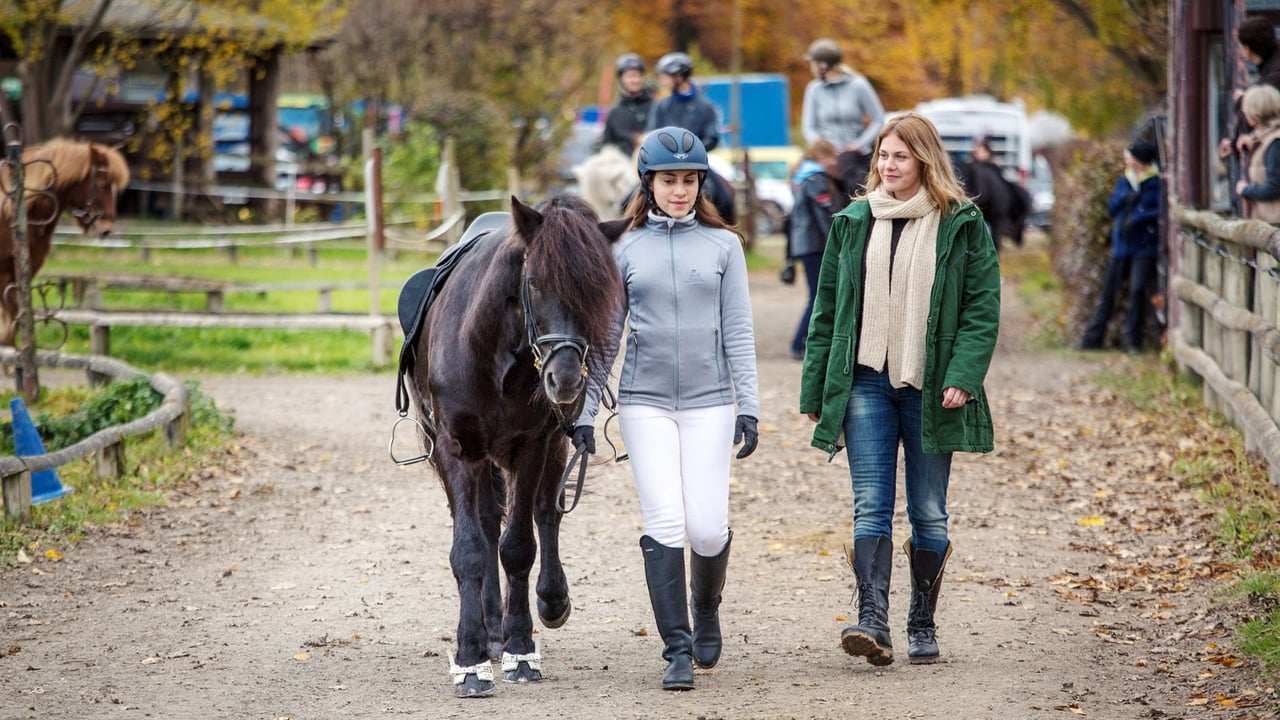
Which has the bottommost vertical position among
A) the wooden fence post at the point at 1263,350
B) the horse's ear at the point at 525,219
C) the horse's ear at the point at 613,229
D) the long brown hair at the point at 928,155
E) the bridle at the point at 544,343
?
the wooden fence post at the point at 1263,350

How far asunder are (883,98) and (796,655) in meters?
41.8

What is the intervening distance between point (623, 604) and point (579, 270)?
2259 millimetres

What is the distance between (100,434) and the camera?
879 centimetres

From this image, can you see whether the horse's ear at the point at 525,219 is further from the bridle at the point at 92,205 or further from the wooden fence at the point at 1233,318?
the bridle at the point at 92,205

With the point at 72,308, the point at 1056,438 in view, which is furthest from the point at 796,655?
the point at 72,308

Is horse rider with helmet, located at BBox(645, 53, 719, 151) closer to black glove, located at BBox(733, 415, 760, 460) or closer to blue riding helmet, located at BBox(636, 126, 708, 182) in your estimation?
blue riding helmet, located at BBox(636, 126, 708, 182)

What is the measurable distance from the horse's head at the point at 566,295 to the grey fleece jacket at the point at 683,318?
0.28 m

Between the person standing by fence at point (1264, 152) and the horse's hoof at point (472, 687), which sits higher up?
the person standing by fence at point (1264, 152)

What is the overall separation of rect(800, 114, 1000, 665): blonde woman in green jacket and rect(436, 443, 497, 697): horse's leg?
49.4 inches

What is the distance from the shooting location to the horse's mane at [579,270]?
490 cm

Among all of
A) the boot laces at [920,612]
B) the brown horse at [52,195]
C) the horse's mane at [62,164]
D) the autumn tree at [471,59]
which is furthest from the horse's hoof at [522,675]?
the autumn tree at [471,59]

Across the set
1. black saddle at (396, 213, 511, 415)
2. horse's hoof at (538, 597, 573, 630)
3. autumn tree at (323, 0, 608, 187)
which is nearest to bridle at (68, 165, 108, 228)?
black saddle at (396, 213, 511, 415)

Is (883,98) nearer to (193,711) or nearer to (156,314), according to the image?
(156,314)

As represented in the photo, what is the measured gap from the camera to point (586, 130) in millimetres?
36688
